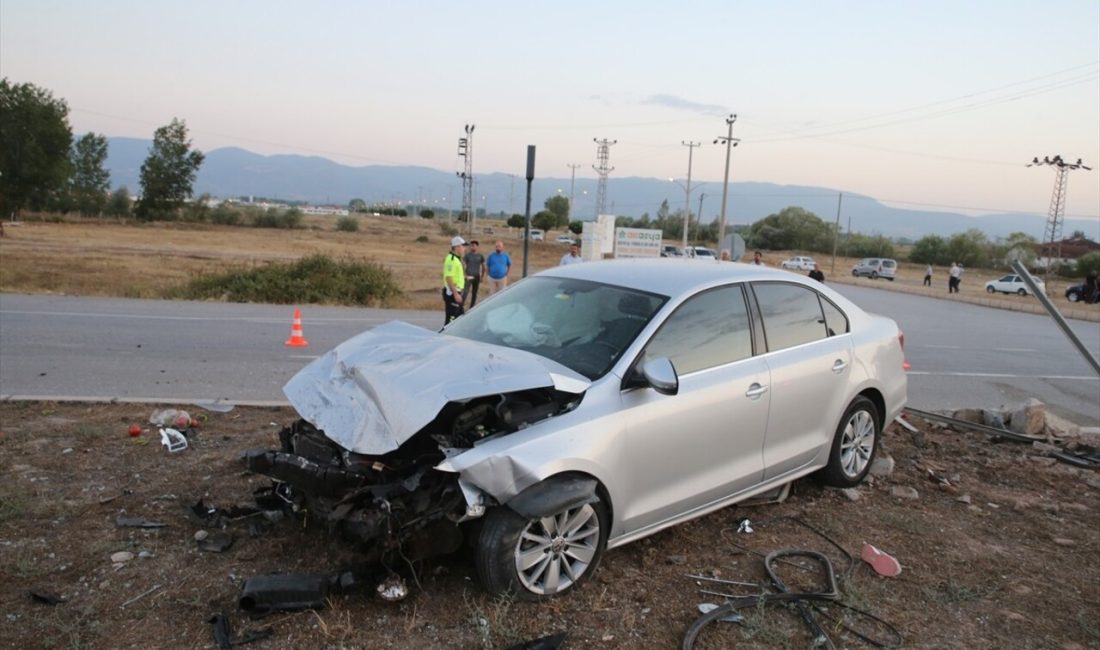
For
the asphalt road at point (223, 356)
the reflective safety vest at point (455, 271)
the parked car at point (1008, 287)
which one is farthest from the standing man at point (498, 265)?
the parked car at point (1008, 287)

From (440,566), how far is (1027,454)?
5468 millimetres

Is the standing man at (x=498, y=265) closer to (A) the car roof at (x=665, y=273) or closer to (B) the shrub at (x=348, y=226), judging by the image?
(A) the car roof at (x=665, y=273)

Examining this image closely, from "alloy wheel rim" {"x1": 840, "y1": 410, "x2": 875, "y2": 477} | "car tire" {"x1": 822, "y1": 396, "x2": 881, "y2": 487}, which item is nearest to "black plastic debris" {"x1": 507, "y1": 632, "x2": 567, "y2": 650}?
"car tire" {"x1": 822, "y1": 396, "x2": 881, "y2": 487}

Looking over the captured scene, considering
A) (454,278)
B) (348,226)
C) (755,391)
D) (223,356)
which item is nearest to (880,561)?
(755,391)

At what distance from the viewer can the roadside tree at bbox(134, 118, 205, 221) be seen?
82.8m

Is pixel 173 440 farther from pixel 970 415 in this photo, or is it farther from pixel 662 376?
pixel 970 415

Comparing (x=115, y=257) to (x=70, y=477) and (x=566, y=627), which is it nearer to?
(x=70, y=477)

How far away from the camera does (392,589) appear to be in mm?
3441

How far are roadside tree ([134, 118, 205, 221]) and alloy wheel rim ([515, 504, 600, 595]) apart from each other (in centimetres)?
8966

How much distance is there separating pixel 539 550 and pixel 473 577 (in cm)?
44

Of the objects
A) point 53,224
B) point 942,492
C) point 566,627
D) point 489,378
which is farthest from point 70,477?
point 53,224

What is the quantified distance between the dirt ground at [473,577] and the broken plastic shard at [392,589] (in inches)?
2.4

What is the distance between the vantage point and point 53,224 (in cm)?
6303

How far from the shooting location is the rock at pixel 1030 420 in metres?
7.19
